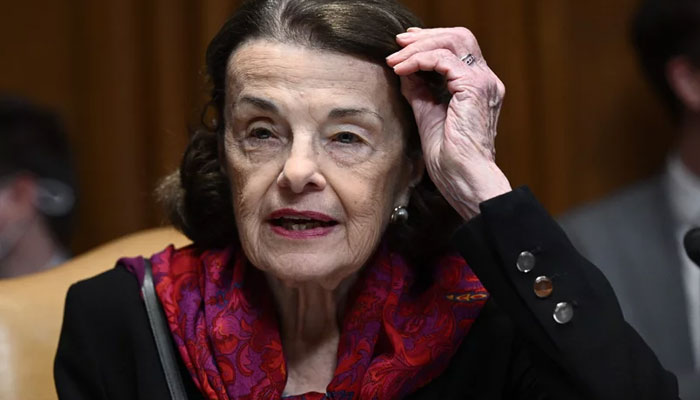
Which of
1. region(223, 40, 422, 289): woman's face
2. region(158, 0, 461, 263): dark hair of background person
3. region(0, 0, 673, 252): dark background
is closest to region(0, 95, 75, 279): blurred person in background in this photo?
region(0, 0, 673, 252): dark background

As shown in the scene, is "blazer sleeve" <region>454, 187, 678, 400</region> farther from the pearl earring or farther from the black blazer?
the pearl earring

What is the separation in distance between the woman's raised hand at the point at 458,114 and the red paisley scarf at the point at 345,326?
0.66 feet

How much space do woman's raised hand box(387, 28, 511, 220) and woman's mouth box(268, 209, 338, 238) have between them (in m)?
0.21

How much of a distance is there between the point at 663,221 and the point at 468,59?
1323 mm

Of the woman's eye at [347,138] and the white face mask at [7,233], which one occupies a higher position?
the woman's eye at [347,138]

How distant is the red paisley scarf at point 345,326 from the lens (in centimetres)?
203

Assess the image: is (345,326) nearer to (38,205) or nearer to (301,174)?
(301,174)

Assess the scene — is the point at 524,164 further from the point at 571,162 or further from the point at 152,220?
the point at 152,220

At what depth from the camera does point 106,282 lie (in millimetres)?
2225

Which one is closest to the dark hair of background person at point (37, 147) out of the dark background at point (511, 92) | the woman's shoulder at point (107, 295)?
the dark background at point (511, 92)

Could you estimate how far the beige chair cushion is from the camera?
7.55 feet

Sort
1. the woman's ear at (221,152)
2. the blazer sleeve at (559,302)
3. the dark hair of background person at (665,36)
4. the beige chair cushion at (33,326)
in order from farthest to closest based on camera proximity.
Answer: the dark hair of background person at (665,36) → the beige chair cushion at (33,326) → the woman's ear at (221,152) → the blazer sleeve at (559,302)

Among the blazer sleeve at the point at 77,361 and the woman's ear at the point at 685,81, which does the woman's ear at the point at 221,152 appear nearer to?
the blazer sleeve at the point at 77,361

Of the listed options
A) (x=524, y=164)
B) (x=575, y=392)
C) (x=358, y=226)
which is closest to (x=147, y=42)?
(x=524, y=164)
